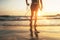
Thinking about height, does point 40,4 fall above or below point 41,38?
above

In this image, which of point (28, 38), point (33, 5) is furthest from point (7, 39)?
point (33, 5)

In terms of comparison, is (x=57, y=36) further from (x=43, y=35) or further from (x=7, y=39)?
(x=7, y=39)

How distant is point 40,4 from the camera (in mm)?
8453

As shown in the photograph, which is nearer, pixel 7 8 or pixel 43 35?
pixel 43 35

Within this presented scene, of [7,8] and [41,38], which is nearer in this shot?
[41,38]

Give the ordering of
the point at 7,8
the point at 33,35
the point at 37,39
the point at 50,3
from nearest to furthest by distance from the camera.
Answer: the point at 37,39, the point at 33,35, the point at 7,8, the point at 50,3

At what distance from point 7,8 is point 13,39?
16.2 meters

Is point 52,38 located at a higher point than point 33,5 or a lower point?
lower

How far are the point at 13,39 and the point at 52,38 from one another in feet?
4.80

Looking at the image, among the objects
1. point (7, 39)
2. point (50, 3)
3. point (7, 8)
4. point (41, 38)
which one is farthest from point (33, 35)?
point (50, 3)

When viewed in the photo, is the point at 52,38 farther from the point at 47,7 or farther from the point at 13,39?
the point at 47,7

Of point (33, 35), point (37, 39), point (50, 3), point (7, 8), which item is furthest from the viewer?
point (50, 3)

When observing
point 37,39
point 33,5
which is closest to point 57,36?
point 37,39

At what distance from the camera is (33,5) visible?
834 centimetres
